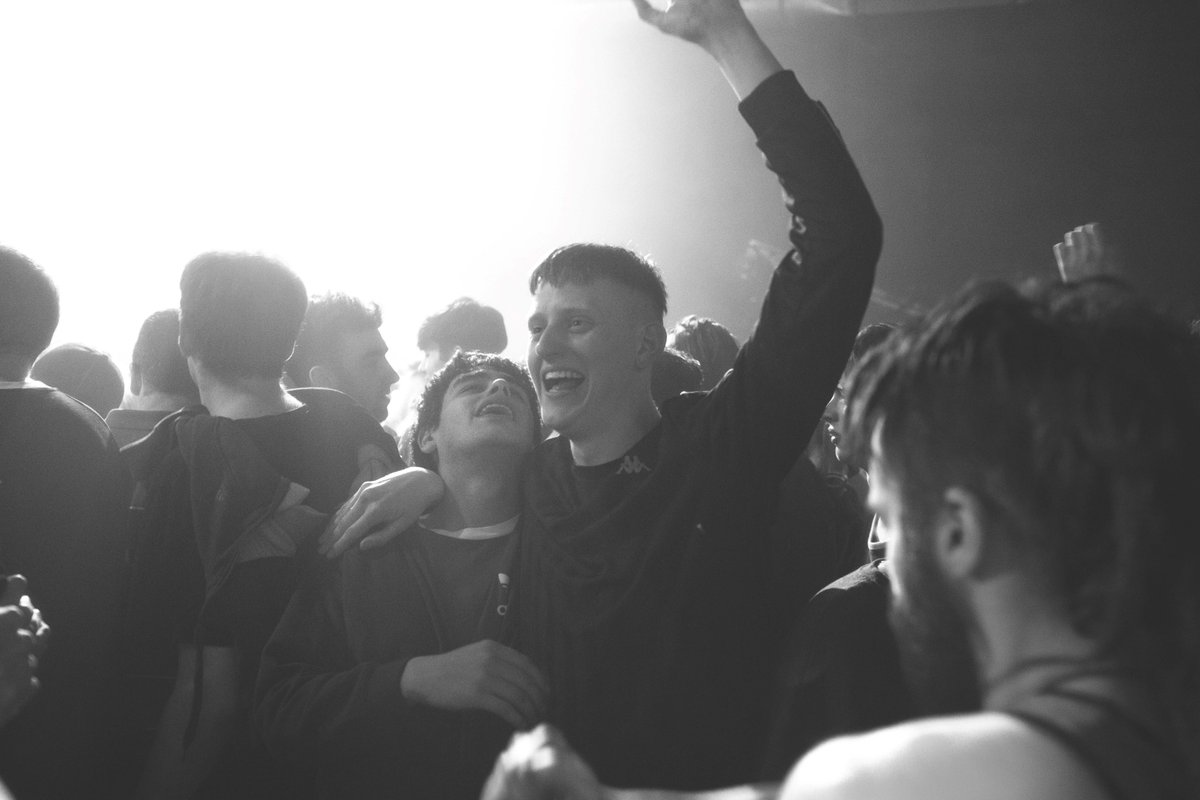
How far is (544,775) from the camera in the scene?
3.11ft

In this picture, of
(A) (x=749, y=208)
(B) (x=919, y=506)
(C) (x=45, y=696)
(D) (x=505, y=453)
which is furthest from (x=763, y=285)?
(B) (x=919, y=506)

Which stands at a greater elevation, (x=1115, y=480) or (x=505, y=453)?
(x=505, y=453)

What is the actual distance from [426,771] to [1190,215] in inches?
274

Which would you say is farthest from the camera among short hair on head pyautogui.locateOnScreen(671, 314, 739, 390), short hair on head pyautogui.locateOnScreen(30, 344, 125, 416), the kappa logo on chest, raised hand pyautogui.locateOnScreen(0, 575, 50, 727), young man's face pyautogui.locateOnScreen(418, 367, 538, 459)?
short hair on head pyautogui.locateOnScreen(671, 314, 739, 390)

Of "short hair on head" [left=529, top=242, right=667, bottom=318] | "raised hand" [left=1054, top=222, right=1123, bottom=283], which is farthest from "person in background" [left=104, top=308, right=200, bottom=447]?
"raised hand" [left=1054, top=222, right=1123, bottom=283]

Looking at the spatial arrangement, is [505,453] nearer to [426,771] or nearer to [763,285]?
[426,771]

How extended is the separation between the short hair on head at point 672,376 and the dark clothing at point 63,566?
1.24 metres

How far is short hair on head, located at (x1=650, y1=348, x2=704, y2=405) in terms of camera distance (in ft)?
8.79

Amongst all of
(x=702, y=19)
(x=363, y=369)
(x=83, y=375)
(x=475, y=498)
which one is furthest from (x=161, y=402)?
(x=702, y=19)

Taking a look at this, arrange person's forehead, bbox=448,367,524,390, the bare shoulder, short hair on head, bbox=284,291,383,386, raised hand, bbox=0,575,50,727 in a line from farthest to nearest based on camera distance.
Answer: short hair on head, bbox=284,291,383,386 < person's forehead, bbox=448,367,524,390 < raised hand, bbox=0,575,50,727 < the bare shoulder

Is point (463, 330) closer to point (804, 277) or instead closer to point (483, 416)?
point (483, 416)

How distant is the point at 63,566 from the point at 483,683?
80cm

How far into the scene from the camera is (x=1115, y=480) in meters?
0.84

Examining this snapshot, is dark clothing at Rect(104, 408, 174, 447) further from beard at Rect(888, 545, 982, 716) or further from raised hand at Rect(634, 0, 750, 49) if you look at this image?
beard at Rect(888, 545, 982, 716)
